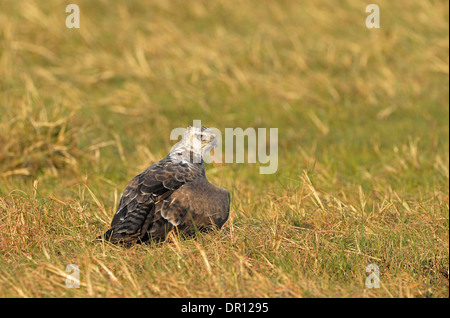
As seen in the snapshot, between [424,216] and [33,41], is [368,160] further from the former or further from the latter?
[33,41]

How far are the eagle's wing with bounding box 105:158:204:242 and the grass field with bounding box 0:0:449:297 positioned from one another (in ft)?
0.45

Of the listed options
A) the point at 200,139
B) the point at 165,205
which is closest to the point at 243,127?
the point at 200,139

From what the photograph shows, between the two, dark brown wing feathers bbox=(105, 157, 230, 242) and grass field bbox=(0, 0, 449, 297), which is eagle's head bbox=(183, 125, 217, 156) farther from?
grass field bbox=(0, 0, 449, 297)

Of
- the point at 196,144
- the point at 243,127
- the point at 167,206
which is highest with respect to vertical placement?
the point at 243,127

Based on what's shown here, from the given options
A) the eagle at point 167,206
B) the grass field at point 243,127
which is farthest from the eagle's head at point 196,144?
the grass field at point 243,127

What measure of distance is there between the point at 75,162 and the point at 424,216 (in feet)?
12.7

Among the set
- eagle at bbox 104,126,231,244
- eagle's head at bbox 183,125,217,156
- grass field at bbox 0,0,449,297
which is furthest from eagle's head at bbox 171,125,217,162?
grass field at bbox 0,0,449,297

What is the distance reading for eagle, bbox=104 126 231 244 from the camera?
4949 mm

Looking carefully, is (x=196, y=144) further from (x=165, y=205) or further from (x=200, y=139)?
(x=165, y=205)

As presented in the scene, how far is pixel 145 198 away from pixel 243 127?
5.12 meters

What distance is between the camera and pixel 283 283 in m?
4.50

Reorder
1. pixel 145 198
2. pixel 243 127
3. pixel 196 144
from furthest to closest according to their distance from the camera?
1. pixel 243 127
2. pixel 196 144
3. pixel 145 198

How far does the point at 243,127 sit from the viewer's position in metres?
10.0

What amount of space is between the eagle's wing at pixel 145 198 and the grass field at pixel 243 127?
14 cm
